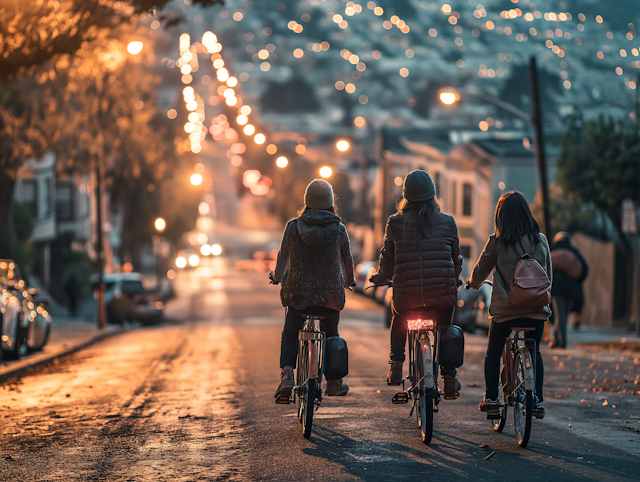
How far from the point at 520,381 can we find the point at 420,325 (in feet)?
2.86

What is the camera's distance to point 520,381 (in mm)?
7113

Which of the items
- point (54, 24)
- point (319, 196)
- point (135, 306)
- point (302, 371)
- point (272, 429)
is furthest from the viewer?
point (135, 306)

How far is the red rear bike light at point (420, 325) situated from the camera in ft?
24.1

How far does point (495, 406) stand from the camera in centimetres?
744

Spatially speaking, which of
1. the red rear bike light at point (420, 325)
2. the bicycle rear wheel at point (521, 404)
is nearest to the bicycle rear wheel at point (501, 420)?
the bicycle rear wheel at point (521, 404)

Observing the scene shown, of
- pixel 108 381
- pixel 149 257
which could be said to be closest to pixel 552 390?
pixel 108 381

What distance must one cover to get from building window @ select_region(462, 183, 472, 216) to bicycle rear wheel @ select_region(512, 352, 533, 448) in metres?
40.0

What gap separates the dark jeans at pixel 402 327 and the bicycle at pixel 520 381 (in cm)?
45

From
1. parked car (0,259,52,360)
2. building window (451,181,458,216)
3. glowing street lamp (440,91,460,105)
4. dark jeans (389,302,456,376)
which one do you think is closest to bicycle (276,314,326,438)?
dark jeans (389,302,456,376)

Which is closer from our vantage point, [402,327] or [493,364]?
[493,364]

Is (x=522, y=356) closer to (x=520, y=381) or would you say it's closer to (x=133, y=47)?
(x=520, y=381)

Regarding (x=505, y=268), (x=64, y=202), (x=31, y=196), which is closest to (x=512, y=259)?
(x=505, y=268)

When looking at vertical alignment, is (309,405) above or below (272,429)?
above

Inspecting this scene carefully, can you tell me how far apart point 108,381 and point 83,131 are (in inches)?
684
